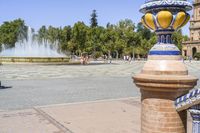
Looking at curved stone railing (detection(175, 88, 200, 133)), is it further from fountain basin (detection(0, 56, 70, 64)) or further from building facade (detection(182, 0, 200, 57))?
building facade (detection(182, 0, 200, 57))

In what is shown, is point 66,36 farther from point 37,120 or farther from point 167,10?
point 167,10

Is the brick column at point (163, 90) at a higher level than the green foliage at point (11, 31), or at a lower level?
lower

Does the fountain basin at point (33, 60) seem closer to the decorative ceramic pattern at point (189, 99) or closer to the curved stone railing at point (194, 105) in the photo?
the decorative ceramic pattern at point (189, 99)

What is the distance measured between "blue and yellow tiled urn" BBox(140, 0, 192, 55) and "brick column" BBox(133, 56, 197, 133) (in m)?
0.09

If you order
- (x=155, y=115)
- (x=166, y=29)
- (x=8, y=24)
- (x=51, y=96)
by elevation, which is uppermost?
(x=8, y=24)

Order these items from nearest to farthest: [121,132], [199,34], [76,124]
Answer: [121,132] < [76,124] < [199,34]

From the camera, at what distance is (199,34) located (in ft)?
316

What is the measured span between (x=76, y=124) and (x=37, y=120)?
3.57 ft


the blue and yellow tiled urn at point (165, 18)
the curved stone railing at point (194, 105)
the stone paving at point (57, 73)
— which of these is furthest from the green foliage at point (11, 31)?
the curved stone railing at point (194, 105)

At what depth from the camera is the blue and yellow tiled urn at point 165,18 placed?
2951 mm

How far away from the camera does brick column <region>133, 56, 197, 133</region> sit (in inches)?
113

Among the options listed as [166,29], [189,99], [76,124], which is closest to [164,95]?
[189,99]

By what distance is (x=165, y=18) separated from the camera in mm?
2939

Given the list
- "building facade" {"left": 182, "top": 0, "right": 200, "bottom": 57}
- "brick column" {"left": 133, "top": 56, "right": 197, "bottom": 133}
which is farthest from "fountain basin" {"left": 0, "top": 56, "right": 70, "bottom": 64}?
"building facade" {"left": 182, "top": 0, "right": 200, "bottom": 57}
